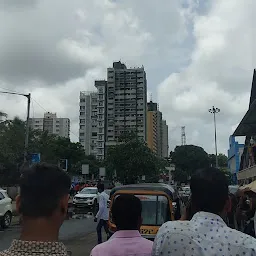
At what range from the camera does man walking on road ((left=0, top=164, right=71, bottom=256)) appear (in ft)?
6.06

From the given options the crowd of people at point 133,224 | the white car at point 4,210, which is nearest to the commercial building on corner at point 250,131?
the white car at point 4,210

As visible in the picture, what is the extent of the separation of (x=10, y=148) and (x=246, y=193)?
31828 millimetres

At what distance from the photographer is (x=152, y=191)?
10117 mm

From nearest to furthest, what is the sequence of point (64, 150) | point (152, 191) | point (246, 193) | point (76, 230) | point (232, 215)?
point (246, 193) → point (232, 215) → point (152, 191) → point (76, 230) → point (64, 150)

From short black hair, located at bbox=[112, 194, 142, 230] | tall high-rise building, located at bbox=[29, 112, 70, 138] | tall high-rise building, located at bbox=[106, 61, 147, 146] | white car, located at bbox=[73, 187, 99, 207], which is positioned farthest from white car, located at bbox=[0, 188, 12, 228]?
tall high-rise building, located at bbox=[106, 61, 147, 146]

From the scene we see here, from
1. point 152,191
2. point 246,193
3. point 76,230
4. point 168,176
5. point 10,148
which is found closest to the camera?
point 246,193

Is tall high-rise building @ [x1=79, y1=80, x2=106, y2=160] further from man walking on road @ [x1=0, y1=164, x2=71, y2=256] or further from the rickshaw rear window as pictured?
man walking on road @ [x1=0, y1=164, x2=71, y2=256]

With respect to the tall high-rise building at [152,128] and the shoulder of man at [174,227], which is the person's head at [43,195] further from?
the tall high-rise building at [152,128]

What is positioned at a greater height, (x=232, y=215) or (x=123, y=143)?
(x=123, y=143)

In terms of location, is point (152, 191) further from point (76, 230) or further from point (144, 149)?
point (144, 149)

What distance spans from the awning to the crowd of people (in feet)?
98.8

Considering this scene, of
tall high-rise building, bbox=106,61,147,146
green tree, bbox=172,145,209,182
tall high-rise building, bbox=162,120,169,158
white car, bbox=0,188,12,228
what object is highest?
tall high-rise building, bbox=106,61,147,146

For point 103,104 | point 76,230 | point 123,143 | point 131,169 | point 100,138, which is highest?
→ point 103,104

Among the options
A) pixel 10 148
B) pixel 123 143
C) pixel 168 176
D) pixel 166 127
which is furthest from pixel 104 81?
pixel 10 148
